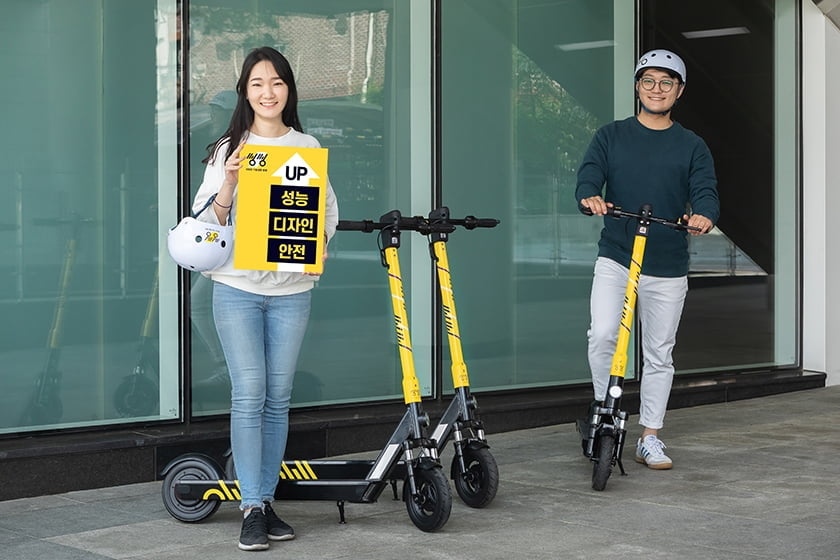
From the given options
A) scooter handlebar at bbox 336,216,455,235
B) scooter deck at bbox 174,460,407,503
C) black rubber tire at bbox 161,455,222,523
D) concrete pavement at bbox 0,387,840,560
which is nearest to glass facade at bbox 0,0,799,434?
concrete pavement at bbox 0,387,840,560

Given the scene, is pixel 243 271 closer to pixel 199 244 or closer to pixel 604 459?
pixel 199 244

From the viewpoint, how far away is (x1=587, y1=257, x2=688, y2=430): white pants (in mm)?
6125

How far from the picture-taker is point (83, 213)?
19.8 ft

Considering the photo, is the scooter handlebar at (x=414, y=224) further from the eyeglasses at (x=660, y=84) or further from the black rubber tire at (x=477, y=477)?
the eyeglasses at (x=660, y=84)

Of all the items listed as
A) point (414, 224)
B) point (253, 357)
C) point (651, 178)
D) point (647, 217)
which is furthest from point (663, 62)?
point (253, 357)

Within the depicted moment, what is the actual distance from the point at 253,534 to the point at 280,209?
116 cm

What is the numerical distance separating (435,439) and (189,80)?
93.0 inches

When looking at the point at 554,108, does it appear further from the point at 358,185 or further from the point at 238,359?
the point at 238,359

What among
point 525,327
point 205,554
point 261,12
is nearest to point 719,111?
point 525,327

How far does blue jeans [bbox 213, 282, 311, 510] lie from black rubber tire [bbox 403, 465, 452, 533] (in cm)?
55

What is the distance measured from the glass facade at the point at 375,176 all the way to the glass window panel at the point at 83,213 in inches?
0.4

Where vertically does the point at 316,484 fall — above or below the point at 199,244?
below

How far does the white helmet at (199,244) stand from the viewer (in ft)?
14.8

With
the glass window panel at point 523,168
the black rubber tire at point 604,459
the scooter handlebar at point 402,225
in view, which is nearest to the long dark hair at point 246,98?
the scooter handlebar at point 402,225
